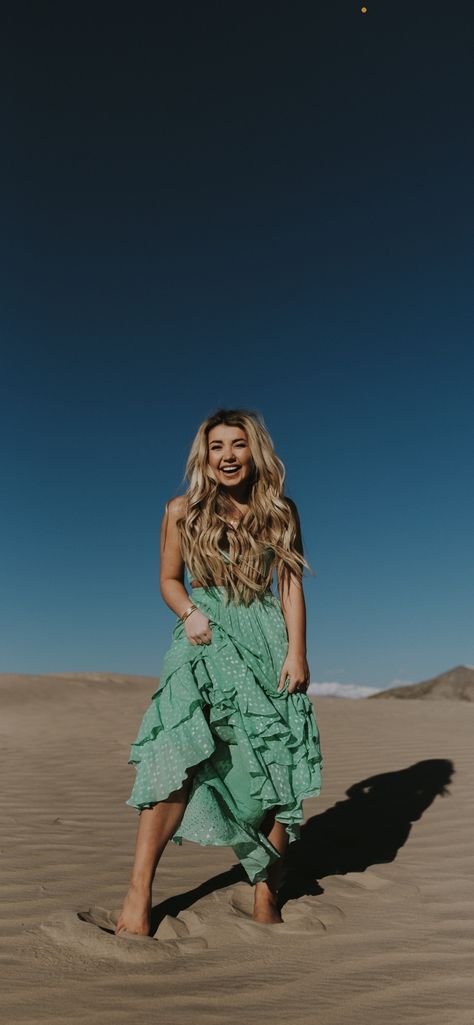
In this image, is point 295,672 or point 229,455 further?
point 229,455

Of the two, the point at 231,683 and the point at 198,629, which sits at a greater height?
the point at 198,629

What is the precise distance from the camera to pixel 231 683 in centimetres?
306

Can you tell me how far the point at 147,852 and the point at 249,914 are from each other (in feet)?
1.81

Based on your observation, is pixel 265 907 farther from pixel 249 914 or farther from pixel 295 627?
pixel 295 627

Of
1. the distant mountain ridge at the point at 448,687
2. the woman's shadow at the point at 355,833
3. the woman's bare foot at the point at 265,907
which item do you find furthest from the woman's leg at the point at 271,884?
the distant mountain ridge at the point at 448,687

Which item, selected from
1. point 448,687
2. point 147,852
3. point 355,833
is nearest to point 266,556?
point 147,852

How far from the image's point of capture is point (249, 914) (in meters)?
3.12

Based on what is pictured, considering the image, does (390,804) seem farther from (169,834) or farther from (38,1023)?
(38,1023)

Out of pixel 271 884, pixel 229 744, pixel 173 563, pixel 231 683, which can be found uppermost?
pixel 173 563

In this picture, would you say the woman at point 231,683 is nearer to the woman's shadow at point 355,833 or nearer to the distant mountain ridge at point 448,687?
the woman's shadow at point 355,833

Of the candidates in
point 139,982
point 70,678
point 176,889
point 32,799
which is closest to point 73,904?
point 176,889

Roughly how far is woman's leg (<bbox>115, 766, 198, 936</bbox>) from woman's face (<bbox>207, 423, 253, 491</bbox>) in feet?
3.86

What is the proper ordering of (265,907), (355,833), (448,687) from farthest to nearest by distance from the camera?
(448,687), (355,833), (265,907)

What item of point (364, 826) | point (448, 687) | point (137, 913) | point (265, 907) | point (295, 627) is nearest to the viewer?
point (137, 913)
